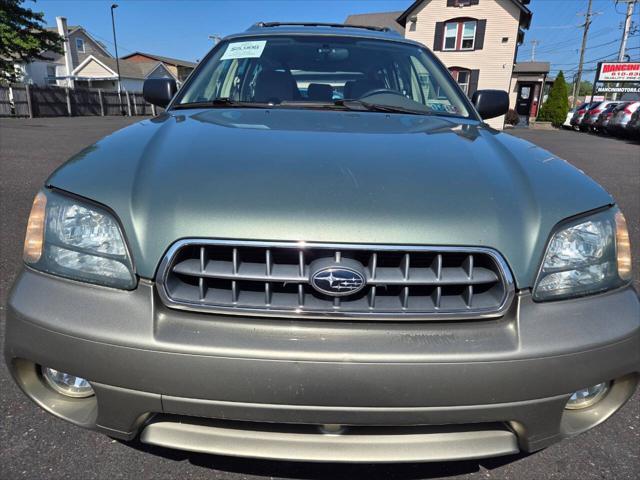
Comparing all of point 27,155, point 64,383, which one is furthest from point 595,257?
point 27,155

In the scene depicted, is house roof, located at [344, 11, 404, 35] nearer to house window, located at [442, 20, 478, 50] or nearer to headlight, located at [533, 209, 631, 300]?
house window, located at [442, 20, 478, 50]

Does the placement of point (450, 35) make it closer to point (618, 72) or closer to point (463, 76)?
point (463, 76)

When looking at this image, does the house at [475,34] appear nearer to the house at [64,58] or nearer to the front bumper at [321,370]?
the front bumper at [321,370]

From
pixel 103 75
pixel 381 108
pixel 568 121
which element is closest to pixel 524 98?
pixel 568 121

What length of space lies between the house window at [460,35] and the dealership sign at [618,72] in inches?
498

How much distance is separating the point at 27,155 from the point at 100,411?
353 inches

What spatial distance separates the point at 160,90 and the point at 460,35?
2987 centimetres

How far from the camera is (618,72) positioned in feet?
107

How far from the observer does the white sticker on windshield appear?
2707 mm

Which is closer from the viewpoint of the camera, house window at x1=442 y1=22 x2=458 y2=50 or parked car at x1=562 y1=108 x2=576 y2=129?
house window at x1=442 y1=22 x2=458 y2=50

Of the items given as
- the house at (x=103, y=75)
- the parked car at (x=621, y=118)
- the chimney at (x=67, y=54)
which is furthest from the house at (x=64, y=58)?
the parked car at (x=621, y=118)

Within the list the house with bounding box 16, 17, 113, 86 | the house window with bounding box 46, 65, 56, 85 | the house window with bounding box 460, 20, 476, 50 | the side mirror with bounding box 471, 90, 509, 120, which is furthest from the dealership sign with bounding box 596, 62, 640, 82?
the house window with bounding box 46, 65, 56, 85

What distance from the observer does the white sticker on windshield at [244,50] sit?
271 centimetres

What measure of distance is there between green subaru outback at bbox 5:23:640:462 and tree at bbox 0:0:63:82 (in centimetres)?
3190
